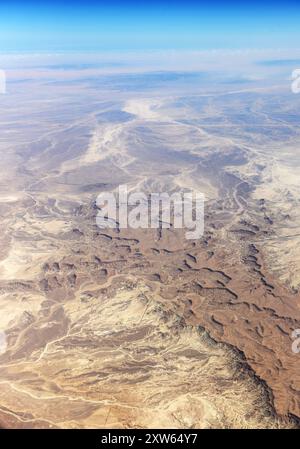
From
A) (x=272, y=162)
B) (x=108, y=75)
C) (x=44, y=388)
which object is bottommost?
(x=44, y=388)

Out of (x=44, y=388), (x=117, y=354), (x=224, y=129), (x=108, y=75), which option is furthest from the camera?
(x=108, y=75)

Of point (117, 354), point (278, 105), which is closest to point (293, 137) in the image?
point (278, 105)

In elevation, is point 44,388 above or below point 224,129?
below

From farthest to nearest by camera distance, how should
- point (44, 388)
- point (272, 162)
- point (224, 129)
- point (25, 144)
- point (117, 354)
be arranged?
point (224, 129), point (25, 144), point (272, 162), point (117, 354), point (44, 388)

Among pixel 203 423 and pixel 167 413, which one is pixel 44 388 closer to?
pixel 167 413

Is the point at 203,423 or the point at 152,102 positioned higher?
the point at 152,102

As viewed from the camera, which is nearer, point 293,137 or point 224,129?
point 293,137
